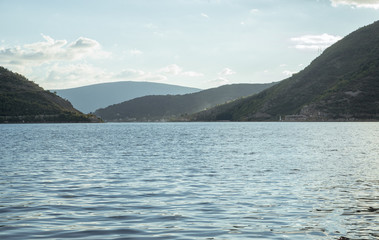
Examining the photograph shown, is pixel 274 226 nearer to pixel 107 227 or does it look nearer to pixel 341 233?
pixel 341 233

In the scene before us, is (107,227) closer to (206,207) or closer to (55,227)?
(55,227)

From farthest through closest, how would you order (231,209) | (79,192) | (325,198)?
1. (79,192)
2. (325,198)
3. (231,209)

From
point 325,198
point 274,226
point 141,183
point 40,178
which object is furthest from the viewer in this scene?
point 40,178

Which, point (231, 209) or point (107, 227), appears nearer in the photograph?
point (107, 227)

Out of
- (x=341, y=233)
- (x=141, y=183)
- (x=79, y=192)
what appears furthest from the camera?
(x=141, y=183)

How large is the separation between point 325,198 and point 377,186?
697cm

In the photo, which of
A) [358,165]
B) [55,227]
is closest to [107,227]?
[55,227]

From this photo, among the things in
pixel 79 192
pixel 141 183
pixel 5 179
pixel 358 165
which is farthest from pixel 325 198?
pixel 5 179

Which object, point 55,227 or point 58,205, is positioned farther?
point 58,205

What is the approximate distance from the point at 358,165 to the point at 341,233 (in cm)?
2989

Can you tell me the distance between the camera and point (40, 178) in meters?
35.2

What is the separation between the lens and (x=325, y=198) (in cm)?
2569

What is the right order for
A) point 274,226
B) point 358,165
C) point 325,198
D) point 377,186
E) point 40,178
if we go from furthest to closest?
1. point 358,165
2. point 40,178
3. point 377,186
4. point 325,198
5. point 274,226

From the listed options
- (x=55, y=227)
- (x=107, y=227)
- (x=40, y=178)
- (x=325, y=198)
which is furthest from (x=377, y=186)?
(x=40, y=178)
